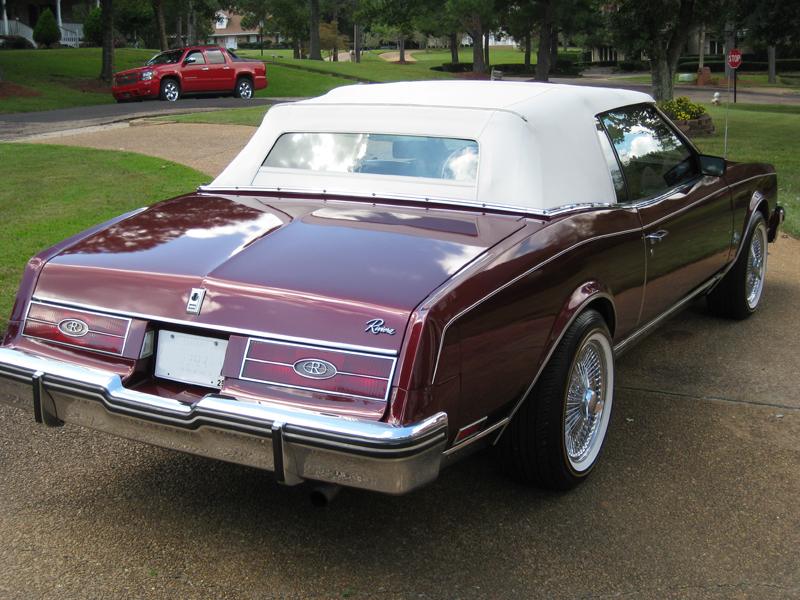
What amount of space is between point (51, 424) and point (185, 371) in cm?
58

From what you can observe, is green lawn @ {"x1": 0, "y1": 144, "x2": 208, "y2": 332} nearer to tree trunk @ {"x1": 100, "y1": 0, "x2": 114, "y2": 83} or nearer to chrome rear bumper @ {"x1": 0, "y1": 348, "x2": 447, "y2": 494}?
chrome rear bumper @ {"x1": 0, "y1": 348, "x2": 447, "y2": 494}

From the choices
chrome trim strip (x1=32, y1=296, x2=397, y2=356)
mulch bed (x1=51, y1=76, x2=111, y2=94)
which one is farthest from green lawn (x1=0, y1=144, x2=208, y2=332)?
mulch bed (x1=51, y1=76, x2=111, y2=94)

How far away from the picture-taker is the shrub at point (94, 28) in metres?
43.7

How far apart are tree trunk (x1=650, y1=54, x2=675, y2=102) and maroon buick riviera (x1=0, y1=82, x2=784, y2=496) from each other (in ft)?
52.9

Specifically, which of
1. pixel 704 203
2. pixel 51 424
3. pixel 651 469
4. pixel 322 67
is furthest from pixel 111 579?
pixel 322 67

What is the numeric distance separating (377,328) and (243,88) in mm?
23878

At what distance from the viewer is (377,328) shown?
238 centimetres

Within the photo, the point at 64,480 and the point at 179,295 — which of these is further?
the point at 64,480

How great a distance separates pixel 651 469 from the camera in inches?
134

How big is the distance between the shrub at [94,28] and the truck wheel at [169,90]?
24288 mm

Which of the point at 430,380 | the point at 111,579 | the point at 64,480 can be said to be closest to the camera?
the point at 430,380

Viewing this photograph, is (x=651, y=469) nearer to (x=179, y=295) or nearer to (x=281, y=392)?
(x=281, y=392)

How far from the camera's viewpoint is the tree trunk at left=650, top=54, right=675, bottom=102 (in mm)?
18781

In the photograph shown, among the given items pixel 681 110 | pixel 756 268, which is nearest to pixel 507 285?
pixel 756 268
